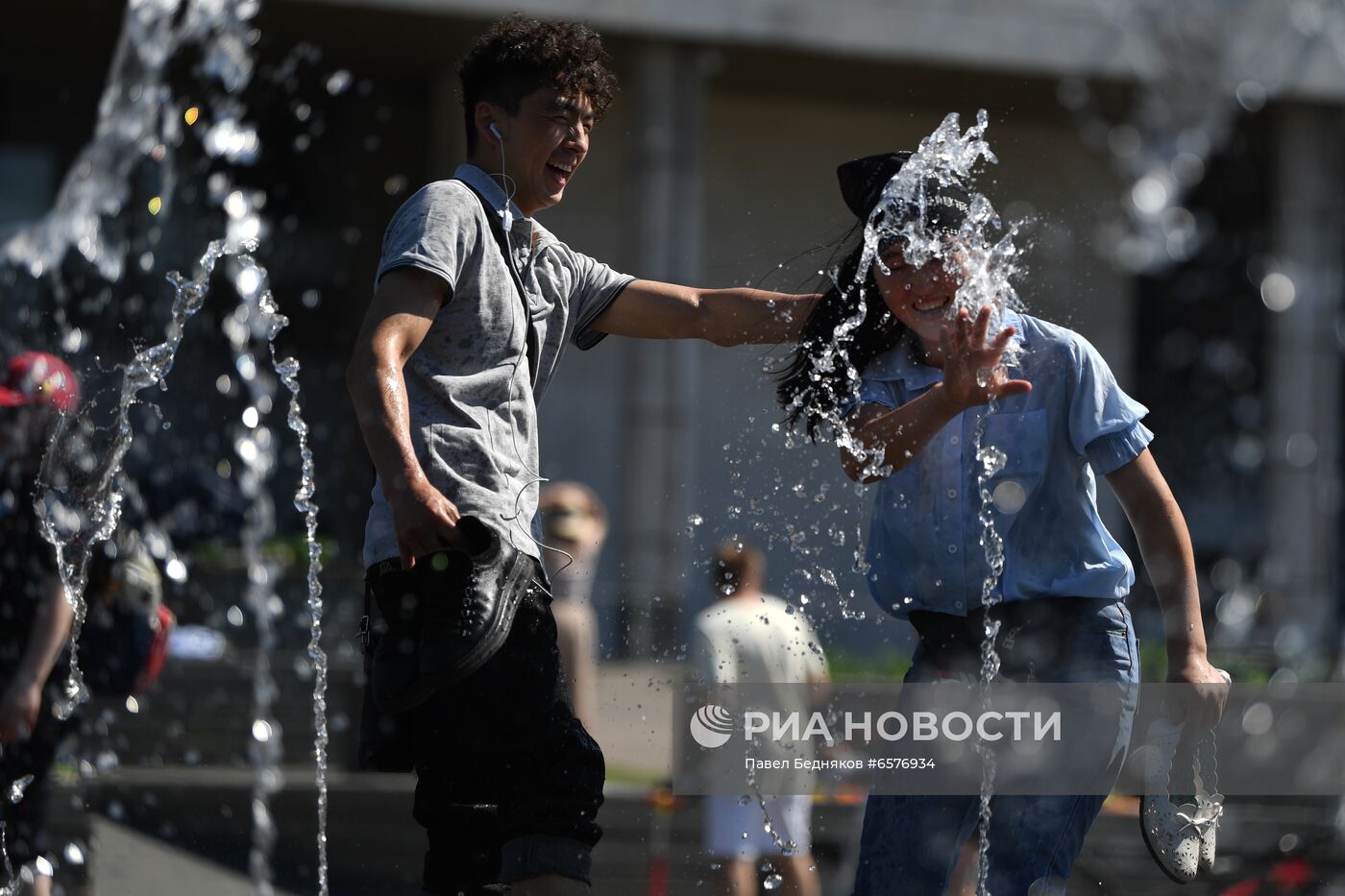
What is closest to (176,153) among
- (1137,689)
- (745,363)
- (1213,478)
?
(1213,478)

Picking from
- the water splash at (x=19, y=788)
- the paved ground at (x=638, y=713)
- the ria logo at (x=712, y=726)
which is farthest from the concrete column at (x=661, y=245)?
the ria logo at (x=712, y=726)

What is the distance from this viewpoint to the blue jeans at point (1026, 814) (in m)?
3.14

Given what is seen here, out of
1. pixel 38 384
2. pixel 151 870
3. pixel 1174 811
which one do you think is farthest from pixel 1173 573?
pixel 151 870

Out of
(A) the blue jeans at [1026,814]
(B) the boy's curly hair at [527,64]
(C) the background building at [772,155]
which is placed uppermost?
(C) the background building at [772,155]

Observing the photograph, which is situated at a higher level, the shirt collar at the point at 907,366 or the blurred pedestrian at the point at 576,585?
the shirt collar at the point at 907,366

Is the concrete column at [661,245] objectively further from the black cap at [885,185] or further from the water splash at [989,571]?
the water splash at [989,571]

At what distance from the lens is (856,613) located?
396cm

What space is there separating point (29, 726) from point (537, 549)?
1901 millimetres

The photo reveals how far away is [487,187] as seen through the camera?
3.15 meters

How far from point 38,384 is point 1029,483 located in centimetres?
260

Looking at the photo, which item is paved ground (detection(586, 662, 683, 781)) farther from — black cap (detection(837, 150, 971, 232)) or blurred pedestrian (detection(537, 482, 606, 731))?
black cap (detection(837, 150, 971, 232))

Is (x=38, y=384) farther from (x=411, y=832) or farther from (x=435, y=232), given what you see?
(x=411, y=832)

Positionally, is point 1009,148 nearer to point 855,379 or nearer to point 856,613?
point 855,379

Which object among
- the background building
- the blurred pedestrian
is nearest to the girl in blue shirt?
the blurred pedestrian
